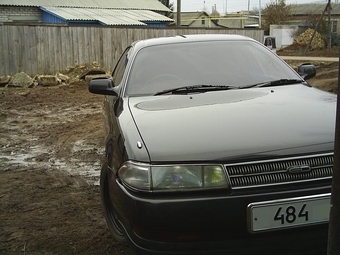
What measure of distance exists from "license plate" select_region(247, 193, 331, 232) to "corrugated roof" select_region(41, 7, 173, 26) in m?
21.6

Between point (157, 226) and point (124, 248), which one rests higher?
point (157, 226)

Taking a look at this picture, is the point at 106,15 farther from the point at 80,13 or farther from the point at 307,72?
the point at 307,72

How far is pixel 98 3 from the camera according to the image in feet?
93.5

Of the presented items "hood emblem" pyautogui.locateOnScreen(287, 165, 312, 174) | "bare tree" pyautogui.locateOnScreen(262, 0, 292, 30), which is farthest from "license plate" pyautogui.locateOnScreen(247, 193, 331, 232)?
"bare tree" pyautogui.locateOnScreen(262, 0, 292, 30)

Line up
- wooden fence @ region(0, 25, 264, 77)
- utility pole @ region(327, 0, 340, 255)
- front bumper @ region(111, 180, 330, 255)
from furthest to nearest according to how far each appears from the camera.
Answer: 1. wooden fence @ region(0, 25, 264, 77)
2. front bumper @ region(111, 180, 330, 255)
3. utility pole @ region(327, 0, 340, 255)

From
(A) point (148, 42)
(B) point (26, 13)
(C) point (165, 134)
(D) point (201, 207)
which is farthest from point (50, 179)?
(B) point (26, 13)

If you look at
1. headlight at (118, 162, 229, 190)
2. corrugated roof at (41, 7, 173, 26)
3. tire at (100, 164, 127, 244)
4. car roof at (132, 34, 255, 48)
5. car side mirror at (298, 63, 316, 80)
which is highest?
corrugated roof at (41, 7, 173, 26)

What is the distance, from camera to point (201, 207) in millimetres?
2311

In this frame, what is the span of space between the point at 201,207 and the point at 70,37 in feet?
45.5

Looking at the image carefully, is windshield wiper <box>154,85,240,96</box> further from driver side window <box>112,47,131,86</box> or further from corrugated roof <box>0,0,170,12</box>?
corrugated roof <box>0,0,170,12</box>

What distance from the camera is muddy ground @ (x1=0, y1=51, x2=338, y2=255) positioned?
3.45 m

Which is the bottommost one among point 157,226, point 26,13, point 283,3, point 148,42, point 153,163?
point 157,226

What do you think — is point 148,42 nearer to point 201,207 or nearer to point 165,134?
point 165,134

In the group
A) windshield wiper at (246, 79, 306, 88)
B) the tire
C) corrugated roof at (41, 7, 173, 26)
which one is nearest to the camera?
the tire
